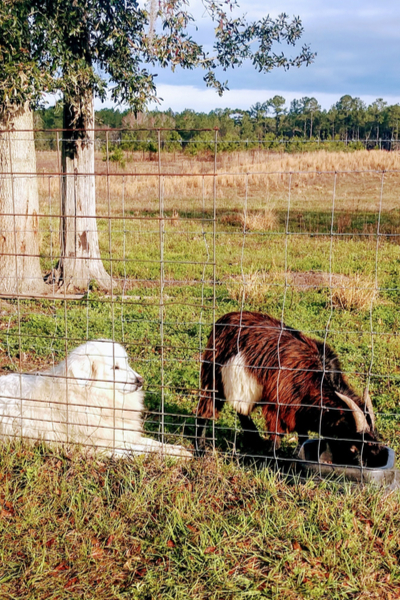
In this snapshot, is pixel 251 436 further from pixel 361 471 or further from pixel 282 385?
pixel 361 471

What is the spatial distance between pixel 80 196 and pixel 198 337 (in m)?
3.61

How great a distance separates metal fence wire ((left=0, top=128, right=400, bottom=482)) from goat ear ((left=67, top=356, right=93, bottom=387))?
2 cm

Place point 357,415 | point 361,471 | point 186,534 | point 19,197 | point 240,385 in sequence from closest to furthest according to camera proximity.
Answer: point 186,534
point 361,471
point 357,415
point 240,385
point 19,197

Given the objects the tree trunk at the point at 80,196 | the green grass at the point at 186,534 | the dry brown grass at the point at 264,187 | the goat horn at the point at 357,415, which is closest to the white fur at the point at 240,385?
the green grass at the point at 186,534

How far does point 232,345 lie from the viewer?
4.15m

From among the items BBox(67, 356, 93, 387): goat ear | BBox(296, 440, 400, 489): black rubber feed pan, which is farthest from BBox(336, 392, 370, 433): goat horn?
BBox(67, 356, 93, 387): goat ear

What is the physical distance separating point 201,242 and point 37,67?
590cm

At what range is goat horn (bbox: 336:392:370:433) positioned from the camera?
11.6 feet

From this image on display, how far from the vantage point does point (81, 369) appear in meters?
4.05

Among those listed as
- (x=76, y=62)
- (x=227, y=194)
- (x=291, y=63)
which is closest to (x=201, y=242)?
(x=291, y=63)

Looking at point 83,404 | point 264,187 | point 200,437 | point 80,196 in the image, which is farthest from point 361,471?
point 264,187

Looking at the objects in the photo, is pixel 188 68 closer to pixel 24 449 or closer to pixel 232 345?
pixel 232 345

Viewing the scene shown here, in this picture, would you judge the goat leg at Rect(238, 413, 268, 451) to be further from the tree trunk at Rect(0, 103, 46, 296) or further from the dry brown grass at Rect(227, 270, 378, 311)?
the tree trunk at Rect(0, 103, 46, 296)

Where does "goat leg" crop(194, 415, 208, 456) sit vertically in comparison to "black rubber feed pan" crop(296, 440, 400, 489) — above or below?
below
